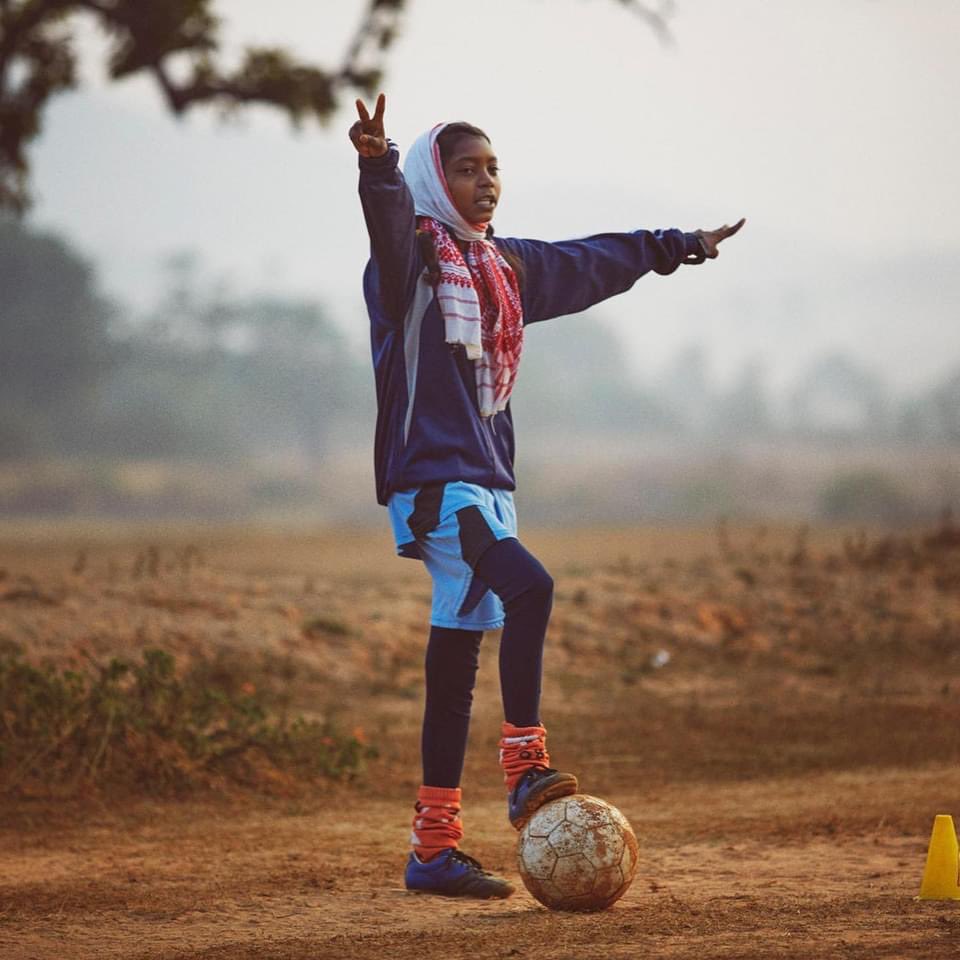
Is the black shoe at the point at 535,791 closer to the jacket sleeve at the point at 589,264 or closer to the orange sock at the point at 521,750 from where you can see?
the orange sock at the point at 521,750

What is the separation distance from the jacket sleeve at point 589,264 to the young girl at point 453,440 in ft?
0.10

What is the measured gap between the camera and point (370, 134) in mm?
4270

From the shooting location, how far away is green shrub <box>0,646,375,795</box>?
701 centimetres

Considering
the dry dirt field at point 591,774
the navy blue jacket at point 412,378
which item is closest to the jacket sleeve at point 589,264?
the navy blue jacket at point 412,378

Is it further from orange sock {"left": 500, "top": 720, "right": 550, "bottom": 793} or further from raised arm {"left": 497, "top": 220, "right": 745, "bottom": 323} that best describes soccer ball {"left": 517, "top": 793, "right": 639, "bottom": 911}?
raised arm {"left": 497, "top": 220, "right": 745, "bottom": 323}

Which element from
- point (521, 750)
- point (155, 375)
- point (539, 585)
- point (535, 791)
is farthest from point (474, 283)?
point (155, 375)

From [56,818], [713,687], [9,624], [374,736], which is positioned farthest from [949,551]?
[56,818]

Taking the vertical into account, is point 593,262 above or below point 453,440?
above

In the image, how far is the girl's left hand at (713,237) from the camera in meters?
5.25

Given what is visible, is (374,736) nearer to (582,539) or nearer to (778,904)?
(778,904)

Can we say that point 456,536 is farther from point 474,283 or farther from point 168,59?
point 168,59

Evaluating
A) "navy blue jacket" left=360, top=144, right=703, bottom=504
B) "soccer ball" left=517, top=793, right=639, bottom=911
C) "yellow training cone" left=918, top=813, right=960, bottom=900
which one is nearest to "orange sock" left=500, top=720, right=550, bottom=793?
"soccer ball" left=517, top=793, right=639, bottom=911

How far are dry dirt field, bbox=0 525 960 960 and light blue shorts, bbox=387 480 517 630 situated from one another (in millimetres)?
893

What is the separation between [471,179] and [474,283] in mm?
322
